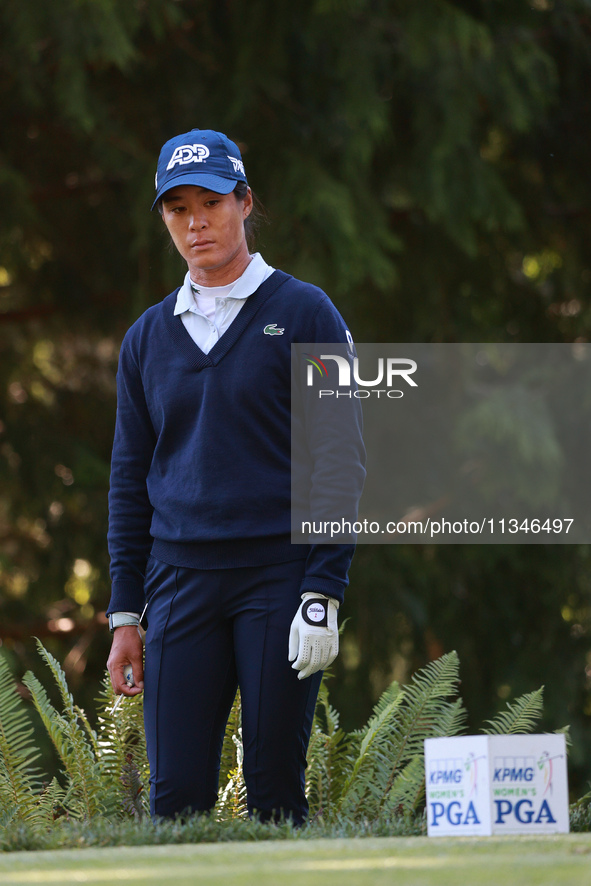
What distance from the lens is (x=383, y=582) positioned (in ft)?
22.1

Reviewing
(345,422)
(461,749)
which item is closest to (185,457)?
(345,422)

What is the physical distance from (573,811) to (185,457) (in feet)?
4.65

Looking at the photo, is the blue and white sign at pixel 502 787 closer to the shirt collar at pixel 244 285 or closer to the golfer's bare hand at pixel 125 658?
the golfer's bare hand at pixel 125 658

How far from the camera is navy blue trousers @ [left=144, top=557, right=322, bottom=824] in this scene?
2.43 metres

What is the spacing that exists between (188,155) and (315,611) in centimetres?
113

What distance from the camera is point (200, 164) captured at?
2578mm

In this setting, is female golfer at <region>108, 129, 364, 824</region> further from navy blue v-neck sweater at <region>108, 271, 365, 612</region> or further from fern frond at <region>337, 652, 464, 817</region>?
fern frond at <region>337, 652, 464, 817</region>

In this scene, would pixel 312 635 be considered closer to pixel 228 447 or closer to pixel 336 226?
pixel 228 447

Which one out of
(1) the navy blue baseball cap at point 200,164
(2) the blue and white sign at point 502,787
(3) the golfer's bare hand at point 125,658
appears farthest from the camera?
(3) the golfer's bare hand at point 125,658

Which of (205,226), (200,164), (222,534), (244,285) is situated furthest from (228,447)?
(200,164)

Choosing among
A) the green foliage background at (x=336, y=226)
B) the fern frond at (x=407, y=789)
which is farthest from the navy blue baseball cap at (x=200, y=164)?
the green foliage background at (x=336, y=226)

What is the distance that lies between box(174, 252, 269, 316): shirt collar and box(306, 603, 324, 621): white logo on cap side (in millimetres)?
768

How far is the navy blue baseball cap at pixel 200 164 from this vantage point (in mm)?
2553

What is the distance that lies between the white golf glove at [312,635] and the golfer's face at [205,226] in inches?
33.2
